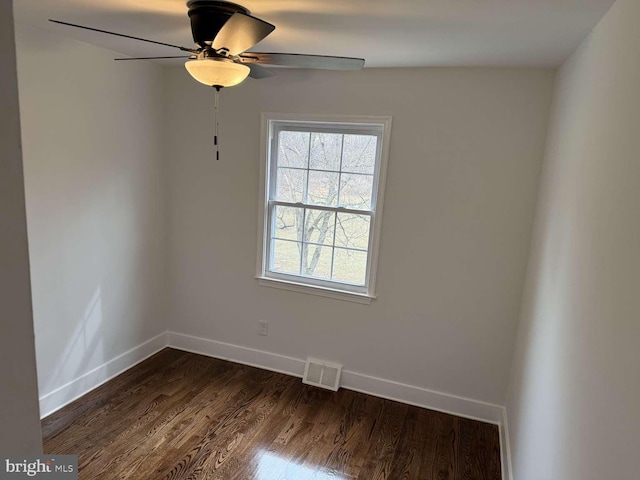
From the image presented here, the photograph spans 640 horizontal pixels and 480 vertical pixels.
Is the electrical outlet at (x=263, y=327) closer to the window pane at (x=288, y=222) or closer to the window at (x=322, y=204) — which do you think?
the window at (x=322, y=204)

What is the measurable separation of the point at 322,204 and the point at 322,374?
1.30 meters

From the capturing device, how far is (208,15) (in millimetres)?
1708

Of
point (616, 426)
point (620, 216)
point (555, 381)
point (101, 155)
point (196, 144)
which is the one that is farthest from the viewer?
point (196, 144)

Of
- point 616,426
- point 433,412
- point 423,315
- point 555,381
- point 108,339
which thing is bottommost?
point 433,412

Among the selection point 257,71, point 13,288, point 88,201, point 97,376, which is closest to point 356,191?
point 257,71

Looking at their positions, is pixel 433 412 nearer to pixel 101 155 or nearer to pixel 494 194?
pixel 494 194

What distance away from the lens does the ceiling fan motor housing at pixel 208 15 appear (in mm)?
1687

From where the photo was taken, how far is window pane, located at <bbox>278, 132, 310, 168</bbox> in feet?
10.3

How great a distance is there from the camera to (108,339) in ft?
10.2

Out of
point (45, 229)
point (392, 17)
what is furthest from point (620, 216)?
point (45, 229)

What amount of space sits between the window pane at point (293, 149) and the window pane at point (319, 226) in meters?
0.37

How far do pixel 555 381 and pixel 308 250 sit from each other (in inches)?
77.5

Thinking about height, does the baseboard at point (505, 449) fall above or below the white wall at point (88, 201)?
below

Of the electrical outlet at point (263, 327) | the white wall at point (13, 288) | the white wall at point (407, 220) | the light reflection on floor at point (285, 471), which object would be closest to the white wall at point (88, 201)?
the white wall at point (407, 220)
